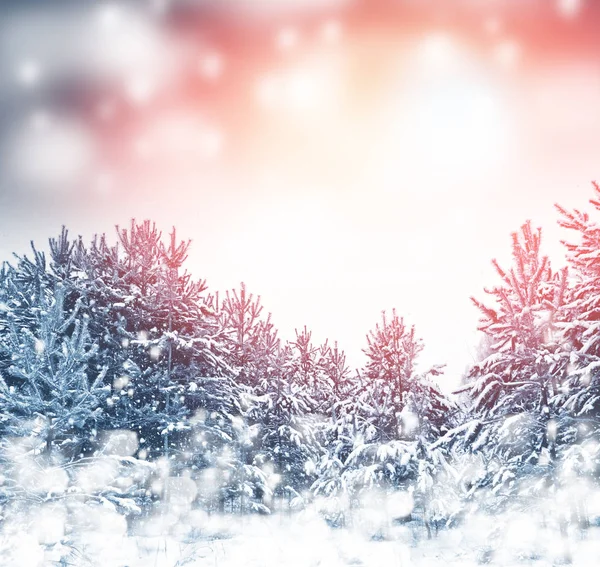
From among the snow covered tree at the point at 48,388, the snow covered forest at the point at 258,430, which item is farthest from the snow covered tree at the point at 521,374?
the snow covered tree at the point at 48,388

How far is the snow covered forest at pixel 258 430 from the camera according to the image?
10227mm

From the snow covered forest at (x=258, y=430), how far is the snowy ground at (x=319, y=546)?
9 cm

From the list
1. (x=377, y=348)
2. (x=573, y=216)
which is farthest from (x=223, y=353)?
(x=573, y=216)

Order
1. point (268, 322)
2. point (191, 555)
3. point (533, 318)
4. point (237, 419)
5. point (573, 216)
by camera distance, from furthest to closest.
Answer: point (268, 322) → point (237, 419) → point (191, 555) → point (533, 318) → point (573, 216)

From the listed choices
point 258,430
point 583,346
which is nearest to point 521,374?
point 583,346

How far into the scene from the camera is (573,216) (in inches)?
487

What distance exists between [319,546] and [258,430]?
18.2 feet

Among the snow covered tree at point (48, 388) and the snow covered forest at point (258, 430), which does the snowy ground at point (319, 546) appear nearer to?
the snow covered forest at point (258, 430)

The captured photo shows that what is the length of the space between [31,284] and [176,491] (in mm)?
9800

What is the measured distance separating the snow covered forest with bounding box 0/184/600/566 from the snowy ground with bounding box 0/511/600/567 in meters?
0.09

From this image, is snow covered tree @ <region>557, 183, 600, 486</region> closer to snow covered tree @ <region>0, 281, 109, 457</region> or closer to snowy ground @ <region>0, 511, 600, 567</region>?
snowy ground @ <region>0, 511, 600, 567</region>

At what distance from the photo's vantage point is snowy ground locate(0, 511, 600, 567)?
12.4 m

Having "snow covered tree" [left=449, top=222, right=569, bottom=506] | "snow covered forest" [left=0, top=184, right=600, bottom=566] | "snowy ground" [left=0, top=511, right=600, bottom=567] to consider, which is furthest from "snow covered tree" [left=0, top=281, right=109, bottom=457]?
"snow covered tree" [left=449, top=222, right=569, bottom=506]

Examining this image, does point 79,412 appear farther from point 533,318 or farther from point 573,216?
point 573,216
